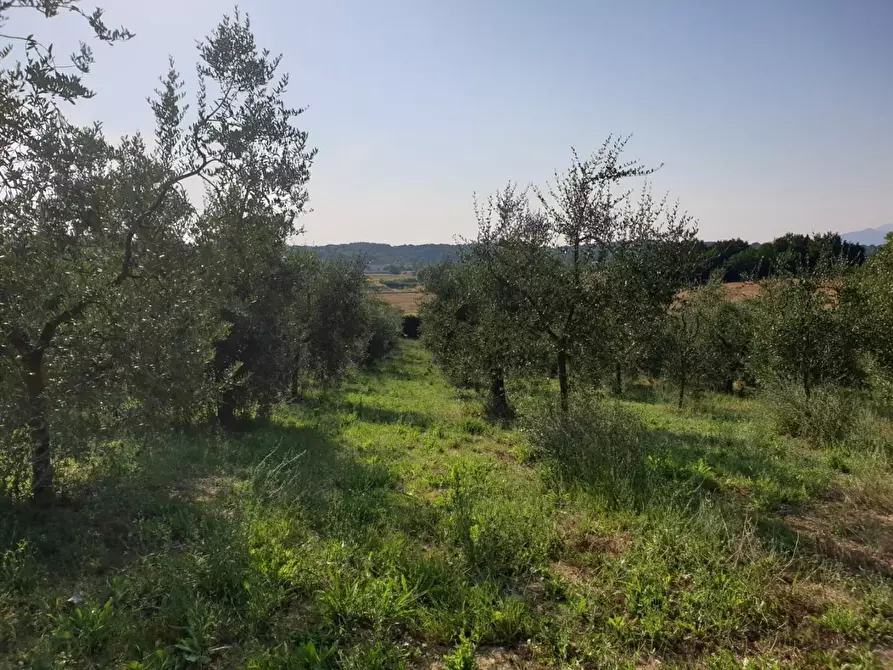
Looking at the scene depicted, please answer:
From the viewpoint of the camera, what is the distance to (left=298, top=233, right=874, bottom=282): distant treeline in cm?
1611

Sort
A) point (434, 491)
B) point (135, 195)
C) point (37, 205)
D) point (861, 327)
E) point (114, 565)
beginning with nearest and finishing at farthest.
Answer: point (114, 565), point (37, 205), point (135, 195), point (434, 491), point (861, 327)

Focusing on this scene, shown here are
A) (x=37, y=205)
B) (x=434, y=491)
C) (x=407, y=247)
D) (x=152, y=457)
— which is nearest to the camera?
(x=37, y=205)

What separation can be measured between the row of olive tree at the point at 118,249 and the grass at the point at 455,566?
82 centimetres

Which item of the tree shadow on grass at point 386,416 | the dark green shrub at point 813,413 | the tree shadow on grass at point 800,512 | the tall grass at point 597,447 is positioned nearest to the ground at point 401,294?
the tree shadow on grass at point 386,416

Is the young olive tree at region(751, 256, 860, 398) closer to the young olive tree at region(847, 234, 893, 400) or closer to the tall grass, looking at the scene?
the young olive tree at region(847, 234, 893, 400)

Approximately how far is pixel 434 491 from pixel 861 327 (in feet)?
44.6

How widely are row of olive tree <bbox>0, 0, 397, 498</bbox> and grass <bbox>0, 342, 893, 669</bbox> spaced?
2.68 feet

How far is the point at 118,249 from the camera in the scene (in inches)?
234

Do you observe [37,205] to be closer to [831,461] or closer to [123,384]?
[123,384]

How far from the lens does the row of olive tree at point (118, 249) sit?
16.9 feet

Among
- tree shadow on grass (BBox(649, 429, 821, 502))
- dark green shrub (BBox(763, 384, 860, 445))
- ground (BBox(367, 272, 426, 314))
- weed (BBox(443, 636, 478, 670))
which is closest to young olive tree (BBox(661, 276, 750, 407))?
dark green shrub (BBox(763, 384, 860, 445))

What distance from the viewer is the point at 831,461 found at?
28.6 feet

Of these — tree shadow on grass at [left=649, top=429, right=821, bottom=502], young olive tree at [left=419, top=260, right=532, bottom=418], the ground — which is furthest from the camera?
the ground

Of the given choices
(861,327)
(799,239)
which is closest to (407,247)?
(799,239)
